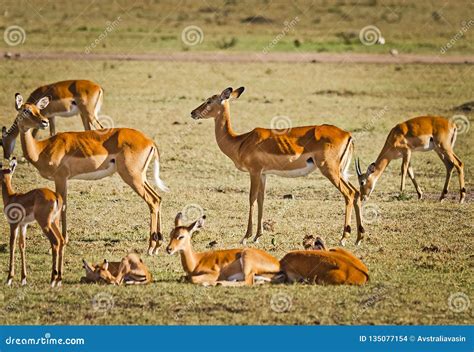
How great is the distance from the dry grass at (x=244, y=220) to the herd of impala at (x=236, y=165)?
0.18 m

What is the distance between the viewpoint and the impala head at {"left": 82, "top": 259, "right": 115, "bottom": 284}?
32.2 feet

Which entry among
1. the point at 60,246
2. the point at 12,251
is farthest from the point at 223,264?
the point at 12,251

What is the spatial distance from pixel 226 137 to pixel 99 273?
11.0ft

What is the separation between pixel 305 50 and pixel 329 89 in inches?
354

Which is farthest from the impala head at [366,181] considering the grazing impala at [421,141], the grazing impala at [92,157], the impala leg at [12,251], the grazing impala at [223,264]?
the impala leg at [12,251]

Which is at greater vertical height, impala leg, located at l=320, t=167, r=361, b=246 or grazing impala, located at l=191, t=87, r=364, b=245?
grazing impala, located at l=191, t=87, r=364, b=245

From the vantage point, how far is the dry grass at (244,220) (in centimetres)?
924

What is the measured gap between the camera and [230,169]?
54.3 feet

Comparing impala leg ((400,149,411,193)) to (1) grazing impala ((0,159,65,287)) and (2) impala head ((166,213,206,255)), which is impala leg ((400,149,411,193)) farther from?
(1) grazing impala ((0,159,65,287))

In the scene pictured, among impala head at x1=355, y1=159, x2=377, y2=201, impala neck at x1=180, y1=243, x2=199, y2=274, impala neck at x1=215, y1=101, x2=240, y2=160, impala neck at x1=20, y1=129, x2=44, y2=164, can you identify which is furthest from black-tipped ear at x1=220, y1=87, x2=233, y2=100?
impala neck at x1=180, y1=243, x2=199, y2=274

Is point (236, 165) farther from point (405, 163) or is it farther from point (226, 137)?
point (405, 163)

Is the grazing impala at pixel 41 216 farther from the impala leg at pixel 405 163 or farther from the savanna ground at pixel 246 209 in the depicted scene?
the impala leg at pixel 405 163

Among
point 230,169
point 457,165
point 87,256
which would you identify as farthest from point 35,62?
point 87,256

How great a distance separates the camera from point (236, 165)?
12586 millimetres
